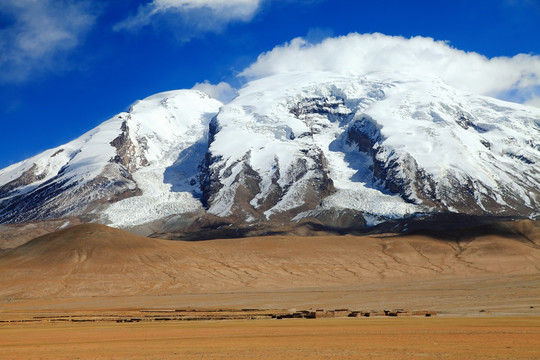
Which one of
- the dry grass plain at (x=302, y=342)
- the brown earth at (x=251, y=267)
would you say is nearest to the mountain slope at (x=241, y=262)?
the brown earth at (x=251, y=267)

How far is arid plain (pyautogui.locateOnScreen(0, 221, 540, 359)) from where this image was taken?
95.6 ft

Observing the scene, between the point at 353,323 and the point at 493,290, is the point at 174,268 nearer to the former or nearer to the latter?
the point at 493,290

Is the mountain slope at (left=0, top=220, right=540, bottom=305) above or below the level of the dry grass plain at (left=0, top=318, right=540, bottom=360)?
above

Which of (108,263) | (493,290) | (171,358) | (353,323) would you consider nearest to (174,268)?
(108,263)

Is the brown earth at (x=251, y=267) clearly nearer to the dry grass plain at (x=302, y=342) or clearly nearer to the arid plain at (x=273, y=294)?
the arid plain at (x=273, y=294)

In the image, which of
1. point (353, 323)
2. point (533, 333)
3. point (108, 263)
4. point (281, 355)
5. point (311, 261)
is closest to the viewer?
point (281, 355)

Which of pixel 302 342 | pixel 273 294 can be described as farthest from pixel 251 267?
pixel 302 342

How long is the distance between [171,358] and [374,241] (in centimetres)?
12226

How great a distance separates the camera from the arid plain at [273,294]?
95.6 feet

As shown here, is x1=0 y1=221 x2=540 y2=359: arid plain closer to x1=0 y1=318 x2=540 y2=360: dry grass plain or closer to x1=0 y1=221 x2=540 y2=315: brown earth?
x1=0 y1=318 x2=540 y2=360: dry grass plain

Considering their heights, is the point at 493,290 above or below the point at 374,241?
below

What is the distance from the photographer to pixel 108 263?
118 m

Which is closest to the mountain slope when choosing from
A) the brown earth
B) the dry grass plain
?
the brown earth

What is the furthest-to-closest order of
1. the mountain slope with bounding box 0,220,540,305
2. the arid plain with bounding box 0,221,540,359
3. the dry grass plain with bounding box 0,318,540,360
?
the mountain slope with bounding box 0,220,540,305
the arid plain with bounding box 0,221,540,359
the dry grass plain with bounding box 0,318,540,360
